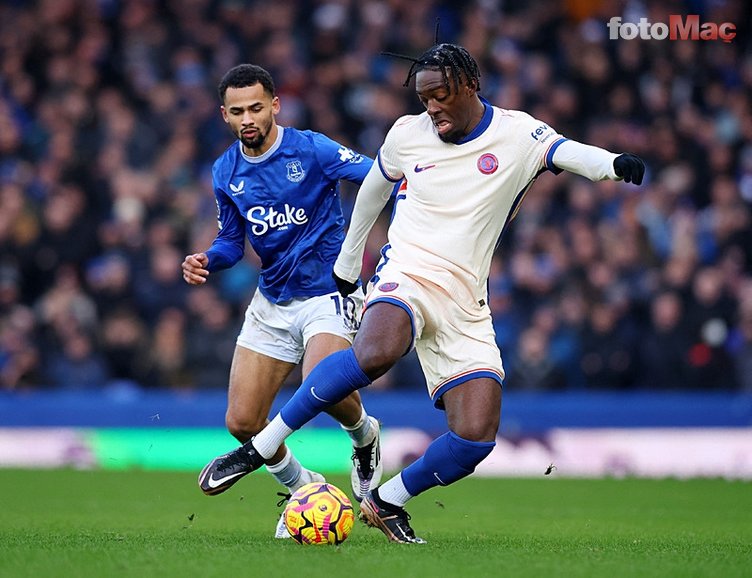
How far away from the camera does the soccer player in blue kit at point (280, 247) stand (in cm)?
784

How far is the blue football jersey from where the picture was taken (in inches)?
313

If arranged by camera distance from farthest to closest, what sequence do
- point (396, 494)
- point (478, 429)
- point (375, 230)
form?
point (375, 230) → point (396, 494) → point (478, 429)

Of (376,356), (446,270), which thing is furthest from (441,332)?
(376,356)

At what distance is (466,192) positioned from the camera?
22.6ft

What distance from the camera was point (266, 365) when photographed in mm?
8000

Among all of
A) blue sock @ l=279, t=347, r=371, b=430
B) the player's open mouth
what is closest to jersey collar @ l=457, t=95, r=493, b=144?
the player's open mouth

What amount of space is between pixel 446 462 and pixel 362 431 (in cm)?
139

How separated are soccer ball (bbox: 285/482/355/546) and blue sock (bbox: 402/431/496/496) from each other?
387mm

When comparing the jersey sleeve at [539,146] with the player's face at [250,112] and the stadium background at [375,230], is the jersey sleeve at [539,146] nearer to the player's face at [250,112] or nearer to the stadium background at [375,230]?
the player's face at [250,112]

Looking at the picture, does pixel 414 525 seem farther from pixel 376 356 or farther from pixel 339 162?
pixel 339 162

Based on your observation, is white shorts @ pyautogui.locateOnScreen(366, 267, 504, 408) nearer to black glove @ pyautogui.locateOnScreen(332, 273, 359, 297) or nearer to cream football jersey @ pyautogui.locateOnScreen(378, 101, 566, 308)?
cream football jersey @ pyautogui.locateOnScreen(378, 101, 566, 308)

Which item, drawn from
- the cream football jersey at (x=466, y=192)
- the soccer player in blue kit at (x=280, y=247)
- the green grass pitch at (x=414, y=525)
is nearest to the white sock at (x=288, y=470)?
the soccer player in blue kit at (x=280, y=247)

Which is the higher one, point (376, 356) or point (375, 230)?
point (375, 230)

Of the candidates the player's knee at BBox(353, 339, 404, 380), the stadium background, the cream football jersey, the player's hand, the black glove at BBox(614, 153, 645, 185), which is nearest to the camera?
the black glove at BBox(614, 153, 645, 185)
